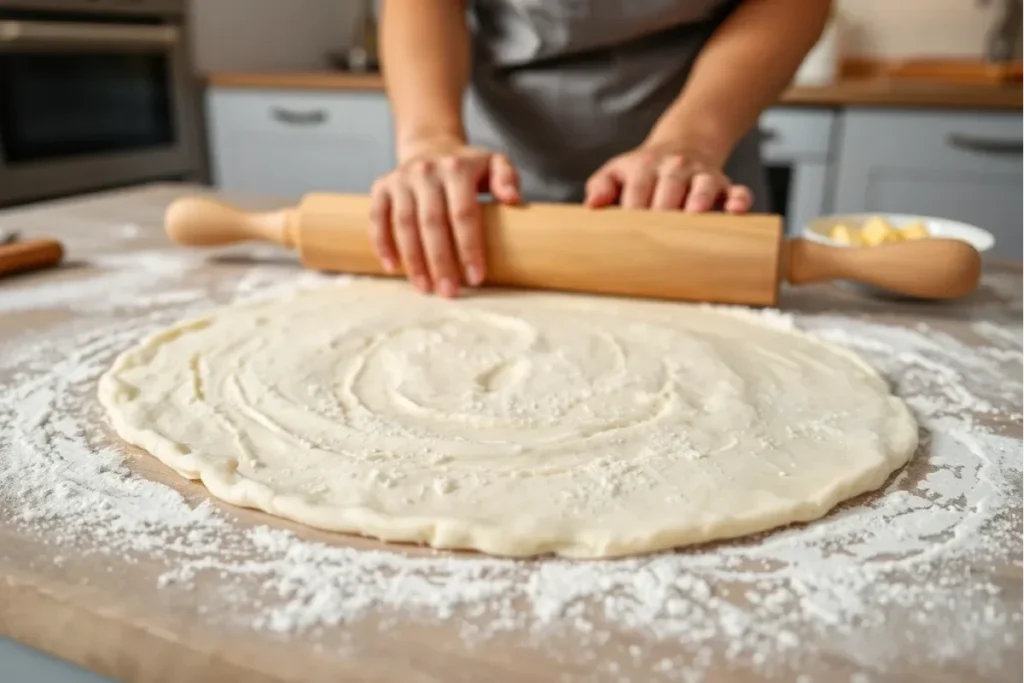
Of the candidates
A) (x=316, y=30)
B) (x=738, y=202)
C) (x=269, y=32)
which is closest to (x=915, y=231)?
(x=738, y=202)

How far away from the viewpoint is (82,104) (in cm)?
210

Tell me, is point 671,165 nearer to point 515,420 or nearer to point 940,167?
point 515,420

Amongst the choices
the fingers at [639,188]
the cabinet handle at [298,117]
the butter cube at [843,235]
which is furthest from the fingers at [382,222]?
the cabinet handle at [298,117]

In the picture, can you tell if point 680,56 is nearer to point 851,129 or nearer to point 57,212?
point 57,212

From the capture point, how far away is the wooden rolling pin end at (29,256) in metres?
0.96

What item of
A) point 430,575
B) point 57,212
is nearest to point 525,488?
point 430,575

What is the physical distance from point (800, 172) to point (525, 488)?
1.76 metres

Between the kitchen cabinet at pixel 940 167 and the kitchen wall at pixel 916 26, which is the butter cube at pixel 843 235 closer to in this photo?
the kitchen cabinet at pixel 940 167

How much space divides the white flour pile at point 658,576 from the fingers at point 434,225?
1.19 feet

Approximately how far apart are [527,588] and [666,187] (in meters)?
0.52

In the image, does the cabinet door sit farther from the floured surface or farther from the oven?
the floured surface

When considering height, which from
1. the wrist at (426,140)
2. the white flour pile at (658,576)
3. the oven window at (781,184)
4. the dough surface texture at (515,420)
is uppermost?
→ the wrist at (426,140)

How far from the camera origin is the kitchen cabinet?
6.20 ft

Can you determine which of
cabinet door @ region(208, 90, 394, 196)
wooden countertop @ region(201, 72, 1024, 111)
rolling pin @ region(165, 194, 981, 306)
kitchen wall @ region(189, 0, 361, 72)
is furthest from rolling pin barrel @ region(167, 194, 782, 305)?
kitchen wall @ region(189, 0, 361, 72)
